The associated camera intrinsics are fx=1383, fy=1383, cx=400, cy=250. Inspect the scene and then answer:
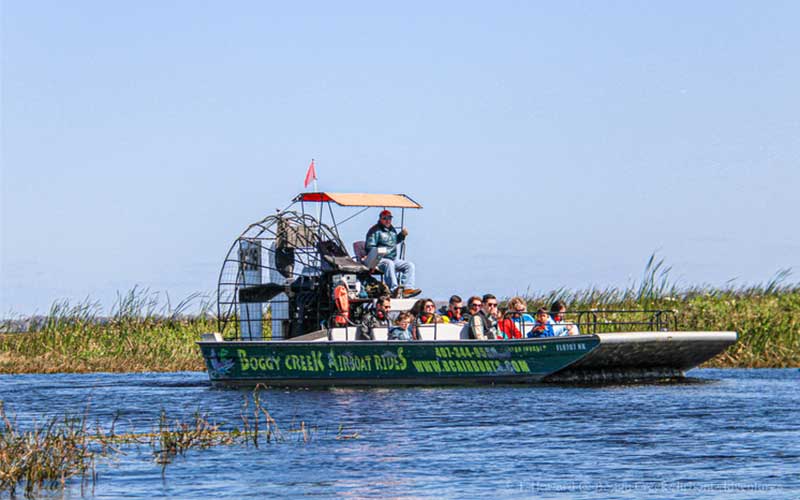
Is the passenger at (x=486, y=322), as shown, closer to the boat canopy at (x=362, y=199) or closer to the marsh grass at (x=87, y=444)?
the boat canopy at (x=362, y=199)

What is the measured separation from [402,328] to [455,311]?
1.47m

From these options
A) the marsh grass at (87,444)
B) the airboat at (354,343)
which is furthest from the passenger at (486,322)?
the marsh grass at (87,444)

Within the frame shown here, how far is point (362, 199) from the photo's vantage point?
28594mm

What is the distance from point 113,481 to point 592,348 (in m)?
12.1

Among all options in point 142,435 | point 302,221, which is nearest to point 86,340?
point 302,221

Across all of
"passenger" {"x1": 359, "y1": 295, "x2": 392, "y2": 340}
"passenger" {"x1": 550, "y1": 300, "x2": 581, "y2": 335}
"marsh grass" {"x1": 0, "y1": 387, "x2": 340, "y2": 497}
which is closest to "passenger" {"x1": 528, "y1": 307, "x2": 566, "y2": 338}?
"passenger" {"x1": 550, "y1": 300, "x2": 581, "y2": 335}

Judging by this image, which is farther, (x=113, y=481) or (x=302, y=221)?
(x=302, y=221)

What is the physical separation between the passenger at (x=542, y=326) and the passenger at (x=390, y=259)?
8.98 feet

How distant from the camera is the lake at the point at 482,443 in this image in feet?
47.3

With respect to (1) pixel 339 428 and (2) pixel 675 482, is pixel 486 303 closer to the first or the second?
(1) pixel 339 428

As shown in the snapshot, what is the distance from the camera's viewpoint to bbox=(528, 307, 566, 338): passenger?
25984mm

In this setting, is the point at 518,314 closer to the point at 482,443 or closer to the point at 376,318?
the point at 376,318

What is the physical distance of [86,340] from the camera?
3728 centimetres

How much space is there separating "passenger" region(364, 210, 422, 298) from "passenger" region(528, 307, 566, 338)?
274 centimetres
